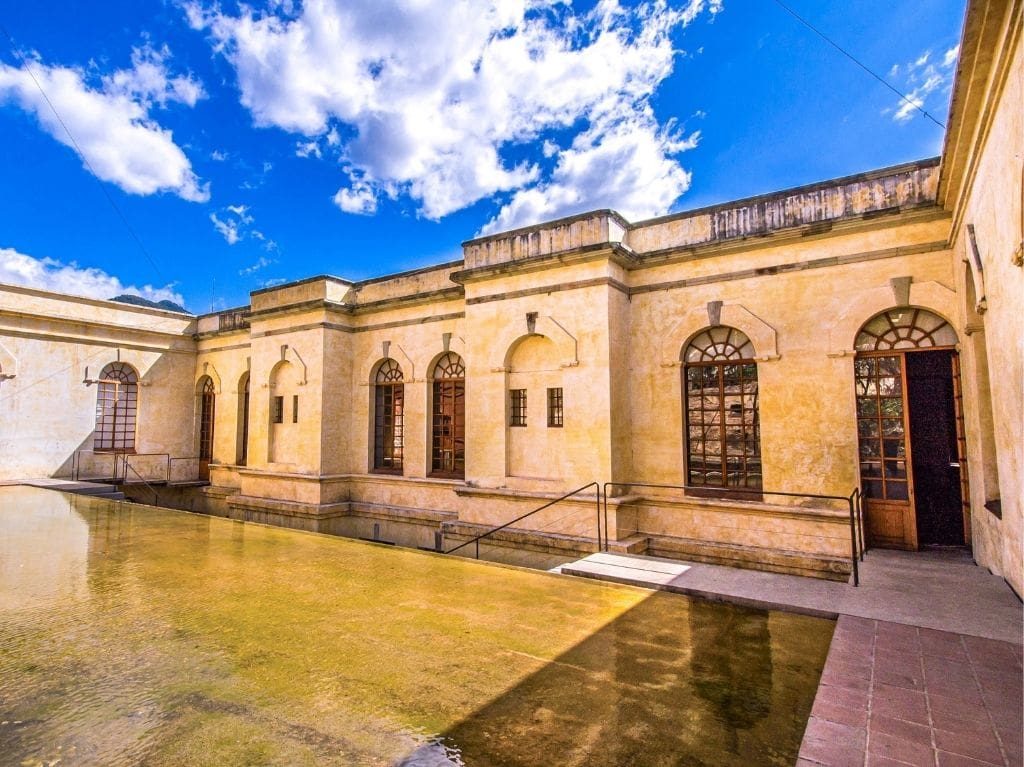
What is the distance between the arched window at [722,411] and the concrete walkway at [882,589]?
205 centimetres

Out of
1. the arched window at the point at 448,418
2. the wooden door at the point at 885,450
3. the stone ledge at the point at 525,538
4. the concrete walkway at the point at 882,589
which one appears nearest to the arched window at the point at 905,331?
the wooden door at the point at 885,450

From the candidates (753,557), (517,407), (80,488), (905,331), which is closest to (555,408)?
(517,407)

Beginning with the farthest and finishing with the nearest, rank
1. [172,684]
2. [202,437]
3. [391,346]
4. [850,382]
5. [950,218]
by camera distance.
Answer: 1. [202,437]
2. [391,346]
3. [850,382]
4. [950,218]
5. [172,684]

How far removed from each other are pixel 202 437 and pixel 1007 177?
1923 cm

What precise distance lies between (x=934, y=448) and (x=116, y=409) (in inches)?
762

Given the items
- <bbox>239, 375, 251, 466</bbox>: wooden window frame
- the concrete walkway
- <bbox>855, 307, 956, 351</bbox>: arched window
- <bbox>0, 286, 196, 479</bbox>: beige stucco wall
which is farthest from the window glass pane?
<bbox>0, 286, 196, 479</bbox>: beige stucco wall

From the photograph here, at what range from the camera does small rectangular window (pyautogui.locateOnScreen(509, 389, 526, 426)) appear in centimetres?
1013

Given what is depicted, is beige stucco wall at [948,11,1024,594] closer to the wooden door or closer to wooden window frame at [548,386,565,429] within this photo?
the wooden door

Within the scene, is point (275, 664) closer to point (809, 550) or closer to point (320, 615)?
point (320, 615)

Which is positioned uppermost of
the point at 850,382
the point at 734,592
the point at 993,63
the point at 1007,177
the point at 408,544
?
the point at 993,63

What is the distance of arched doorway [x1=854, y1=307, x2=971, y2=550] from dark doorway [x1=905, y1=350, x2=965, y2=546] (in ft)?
0.04

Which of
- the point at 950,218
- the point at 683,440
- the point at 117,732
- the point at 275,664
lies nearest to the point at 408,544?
the point at 683,440

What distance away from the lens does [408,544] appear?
474 inches

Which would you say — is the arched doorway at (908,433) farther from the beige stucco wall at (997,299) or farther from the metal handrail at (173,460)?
the metal handrail at (173,460)
